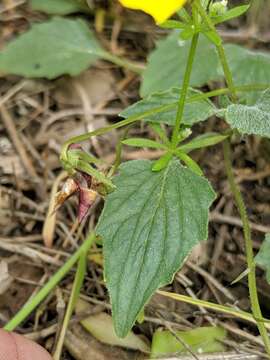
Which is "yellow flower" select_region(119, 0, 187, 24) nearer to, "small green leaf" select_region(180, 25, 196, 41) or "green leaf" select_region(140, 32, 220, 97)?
"small green leaf" select_region(180, 25, 196, 41)

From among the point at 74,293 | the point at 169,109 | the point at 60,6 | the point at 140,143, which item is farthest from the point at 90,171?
the point at 60,6

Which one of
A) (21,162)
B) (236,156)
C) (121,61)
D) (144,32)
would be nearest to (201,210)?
(236,156)

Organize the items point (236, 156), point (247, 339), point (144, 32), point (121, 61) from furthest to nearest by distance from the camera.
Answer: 1. point (144, 32)
2. point (121, 61)
3. point (236, 156)
4. point (247, 339)

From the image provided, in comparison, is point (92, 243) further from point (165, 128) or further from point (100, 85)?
point (100, 85)

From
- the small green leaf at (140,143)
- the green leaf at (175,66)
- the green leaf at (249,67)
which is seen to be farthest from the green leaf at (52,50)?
the small green leaf at (140,143)

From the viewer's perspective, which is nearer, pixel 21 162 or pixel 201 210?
pixel 201 210

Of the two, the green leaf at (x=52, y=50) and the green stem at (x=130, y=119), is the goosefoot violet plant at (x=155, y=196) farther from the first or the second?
the green leaf at (x=52, y=50)

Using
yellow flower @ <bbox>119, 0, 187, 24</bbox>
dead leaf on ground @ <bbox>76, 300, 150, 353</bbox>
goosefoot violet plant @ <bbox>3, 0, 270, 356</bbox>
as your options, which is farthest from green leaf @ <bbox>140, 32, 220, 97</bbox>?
yellow flower @ <bbox>119, 0, 187, 24</bbox>

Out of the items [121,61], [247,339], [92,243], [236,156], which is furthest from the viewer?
[121,61]
